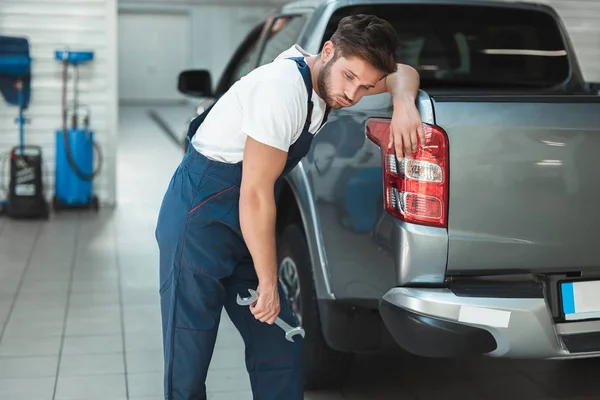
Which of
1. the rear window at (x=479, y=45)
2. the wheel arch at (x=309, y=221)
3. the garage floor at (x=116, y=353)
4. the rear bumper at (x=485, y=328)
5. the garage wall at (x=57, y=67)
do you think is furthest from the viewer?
the garage wall at (x=57, y=67)

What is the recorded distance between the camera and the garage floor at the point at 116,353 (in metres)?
3.64

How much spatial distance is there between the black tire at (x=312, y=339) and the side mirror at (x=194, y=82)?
151 cm

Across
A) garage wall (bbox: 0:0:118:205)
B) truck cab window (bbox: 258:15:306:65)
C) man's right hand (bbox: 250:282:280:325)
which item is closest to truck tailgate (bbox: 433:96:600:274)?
man's right hand (bbox: 250:282:280:325)

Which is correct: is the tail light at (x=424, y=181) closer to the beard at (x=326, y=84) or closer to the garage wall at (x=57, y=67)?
the beard at (x=326, y=84)

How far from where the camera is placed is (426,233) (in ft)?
8.70

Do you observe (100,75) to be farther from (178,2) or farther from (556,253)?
(178,2)

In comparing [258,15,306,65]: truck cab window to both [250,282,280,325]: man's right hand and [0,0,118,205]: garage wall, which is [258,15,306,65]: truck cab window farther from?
[0,0,118,205]: garage wall

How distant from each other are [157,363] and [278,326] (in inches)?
59.5

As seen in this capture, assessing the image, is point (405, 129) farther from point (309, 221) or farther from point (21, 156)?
point (21, 156)

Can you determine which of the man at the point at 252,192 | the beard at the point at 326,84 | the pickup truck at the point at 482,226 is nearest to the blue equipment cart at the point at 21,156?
the pickup truck at the point at 482,226

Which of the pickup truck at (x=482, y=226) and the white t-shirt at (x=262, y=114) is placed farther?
the pickup truck at (x=482, y=226)

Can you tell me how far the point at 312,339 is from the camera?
3436 mm

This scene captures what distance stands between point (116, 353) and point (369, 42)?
2.42 meters

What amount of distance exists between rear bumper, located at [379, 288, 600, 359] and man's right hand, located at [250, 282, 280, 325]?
0.47 m
